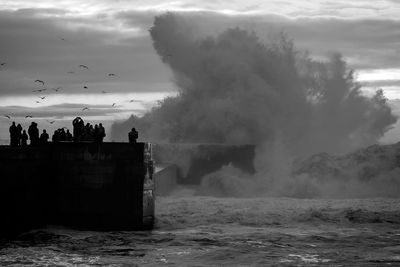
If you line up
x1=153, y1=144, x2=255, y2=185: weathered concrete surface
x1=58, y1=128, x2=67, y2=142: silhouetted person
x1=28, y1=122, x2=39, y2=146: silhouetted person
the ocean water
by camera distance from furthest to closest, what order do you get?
x1=153, y1=144, x2=255, y2=185: weathered concrete surface, x1=58, y1=128, x2=67, y2=142: silhouetted person, x1=28, y1=122, x2=39, y2=146: silhouetted person, the ocean water

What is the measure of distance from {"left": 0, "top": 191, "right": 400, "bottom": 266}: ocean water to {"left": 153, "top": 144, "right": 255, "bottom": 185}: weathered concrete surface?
38.6 ft

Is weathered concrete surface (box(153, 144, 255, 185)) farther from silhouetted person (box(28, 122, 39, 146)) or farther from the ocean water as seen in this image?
silhouetted person (box(28, 122, 39, 146))

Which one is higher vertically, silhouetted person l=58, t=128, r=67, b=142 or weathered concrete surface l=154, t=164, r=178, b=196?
silhouetted person l=58, t=128, r=67, b=142

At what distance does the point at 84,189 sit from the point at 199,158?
19512mm

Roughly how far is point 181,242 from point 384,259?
540 cm

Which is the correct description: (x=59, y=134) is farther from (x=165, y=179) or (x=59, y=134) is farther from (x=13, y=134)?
(x=165, y=179)

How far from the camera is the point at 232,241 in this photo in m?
20.3

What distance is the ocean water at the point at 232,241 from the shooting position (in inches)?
689

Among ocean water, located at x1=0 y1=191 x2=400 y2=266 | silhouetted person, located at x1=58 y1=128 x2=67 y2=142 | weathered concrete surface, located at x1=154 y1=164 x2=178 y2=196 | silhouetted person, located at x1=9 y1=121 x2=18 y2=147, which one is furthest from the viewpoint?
weathered concrete surface, located at x1=154 y1=164 x2=178 y2=196

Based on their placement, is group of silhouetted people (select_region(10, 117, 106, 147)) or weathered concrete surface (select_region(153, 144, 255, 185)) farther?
weathered concrete surface (select_region(153, 144, 255, 185))

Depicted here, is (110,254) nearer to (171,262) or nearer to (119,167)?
(171,262)

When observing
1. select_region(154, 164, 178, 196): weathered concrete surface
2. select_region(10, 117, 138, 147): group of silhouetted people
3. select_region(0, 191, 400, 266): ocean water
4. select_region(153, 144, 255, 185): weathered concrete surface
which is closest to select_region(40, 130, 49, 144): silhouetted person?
select_region(10, 117, 138, 147): group of silhouetted people

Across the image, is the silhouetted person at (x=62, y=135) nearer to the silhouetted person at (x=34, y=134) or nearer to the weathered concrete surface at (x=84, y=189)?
the silhouetted person at (x=34, y=134)

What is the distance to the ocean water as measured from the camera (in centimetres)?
1750
